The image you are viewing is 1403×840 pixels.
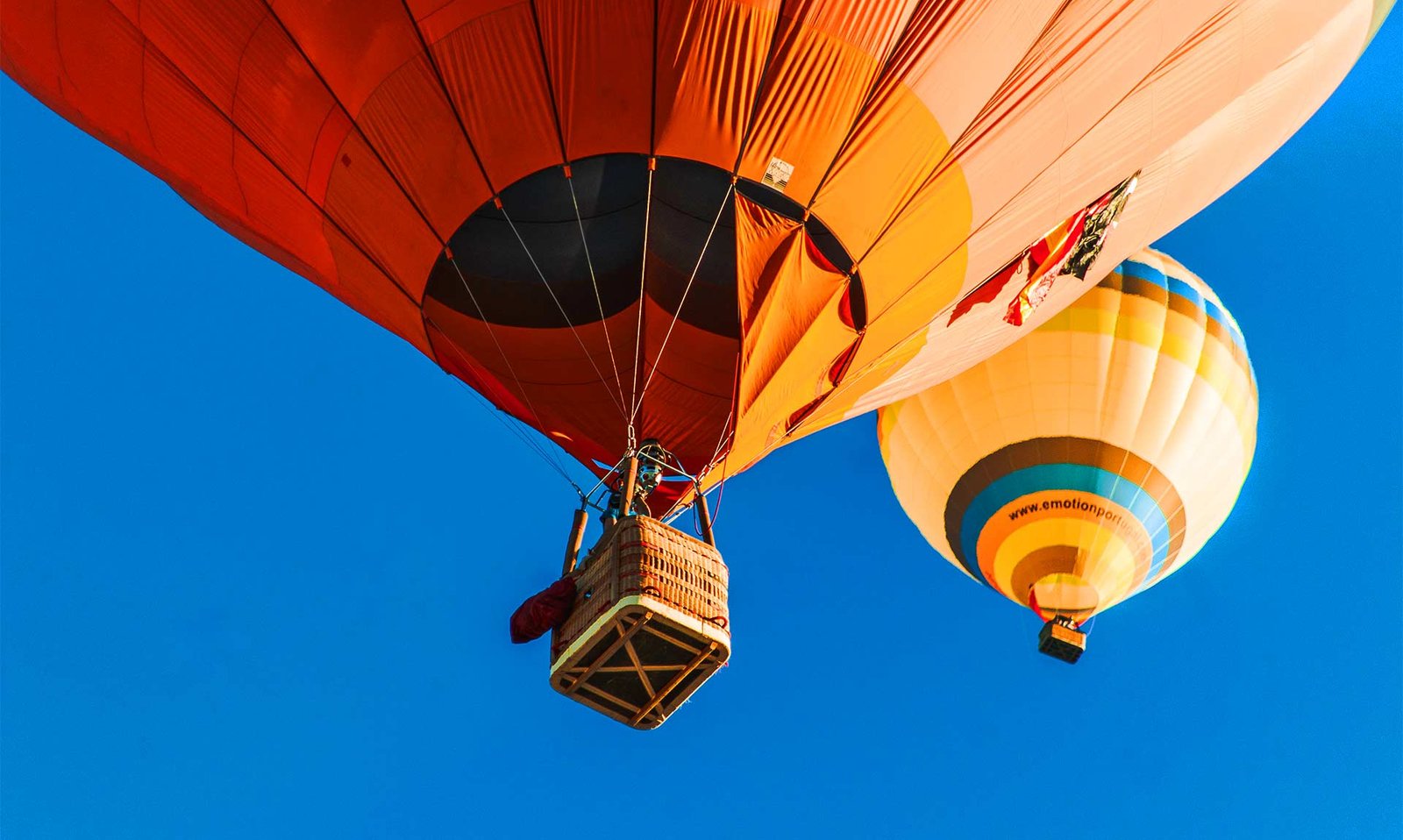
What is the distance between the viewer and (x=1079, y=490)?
39.6ft

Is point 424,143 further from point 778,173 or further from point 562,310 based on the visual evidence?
point 778,173

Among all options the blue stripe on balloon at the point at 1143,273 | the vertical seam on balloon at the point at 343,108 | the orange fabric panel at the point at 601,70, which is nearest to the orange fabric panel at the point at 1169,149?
the orange fabric panel at the point at 601,70

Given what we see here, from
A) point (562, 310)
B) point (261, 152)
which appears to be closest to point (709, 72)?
point (562, 310)

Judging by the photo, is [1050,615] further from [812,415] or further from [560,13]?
[560,13]

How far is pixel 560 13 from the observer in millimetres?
6660

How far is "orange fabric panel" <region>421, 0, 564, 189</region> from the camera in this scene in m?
6.73

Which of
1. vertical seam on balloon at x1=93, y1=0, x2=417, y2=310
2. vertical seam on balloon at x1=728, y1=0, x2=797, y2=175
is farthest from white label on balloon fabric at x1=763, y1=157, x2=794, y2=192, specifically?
vertical seam on balloon at x1=93, y1=0, x2=417, y2=310

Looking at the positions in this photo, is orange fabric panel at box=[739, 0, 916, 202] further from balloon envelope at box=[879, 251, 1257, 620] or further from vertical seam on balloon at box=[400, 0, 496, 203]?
balloon envelope at box=[879, 251, 1257, 620]

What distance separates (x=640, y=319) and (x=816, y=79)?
1494 millimetres

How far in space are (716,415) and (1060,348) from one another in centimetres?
499

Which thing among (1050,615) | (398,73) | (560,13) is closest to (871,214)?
(560,13)

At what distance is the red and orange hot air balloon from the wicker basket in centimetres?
102

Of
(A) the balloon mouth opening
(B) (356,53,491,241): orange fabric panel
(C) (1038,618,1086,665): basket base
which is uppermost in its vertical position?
(A) the balloon mouth opening

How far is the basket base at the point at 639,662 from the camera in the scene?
643cm
